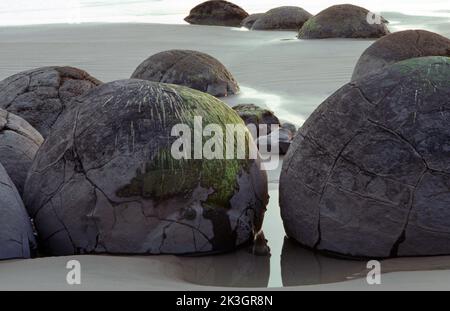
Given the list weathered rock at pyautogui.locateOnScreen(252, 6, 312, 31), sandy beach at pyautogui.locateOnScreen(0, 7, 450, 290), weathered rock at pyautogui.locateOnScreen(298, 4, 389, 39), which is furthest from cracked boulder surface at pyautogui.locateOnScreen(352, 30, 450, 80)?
weathered rock at pyautogui.locateOnScreen(252, 6, 312, 31)

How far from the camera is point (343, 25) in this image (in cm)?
1833

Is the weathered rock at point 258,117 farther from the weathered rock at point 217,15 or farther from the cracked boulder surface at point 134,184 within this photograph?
the weathered rock at point 217,15

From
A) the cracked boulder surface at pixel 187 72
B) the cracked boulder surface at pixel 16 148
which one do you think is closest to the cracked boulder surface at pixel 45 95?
the cracked boulder surface at pixel 16 148

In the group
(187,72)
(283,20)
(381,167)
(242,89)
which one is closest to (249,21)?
(283,20)

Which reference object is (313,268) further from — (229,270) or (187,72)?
(187,72)

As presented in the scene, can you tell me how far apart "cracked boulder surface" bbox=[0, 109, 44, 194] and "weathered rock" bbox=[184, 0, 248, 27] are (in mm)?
20178

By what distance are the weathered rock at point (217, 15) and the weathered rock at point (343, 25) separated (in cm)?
696

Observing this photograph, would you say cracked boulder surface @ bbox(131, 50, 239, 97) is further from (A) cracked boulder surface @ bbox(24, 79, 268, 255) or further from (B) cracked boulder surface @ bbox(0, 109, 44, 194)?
(A) cracked boulder surface @ bbox(24, 79, 268, 255)

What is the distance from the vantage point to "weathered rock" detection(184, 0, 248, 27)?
1013 inches

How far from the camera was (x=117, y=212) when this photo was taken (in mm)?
4699
